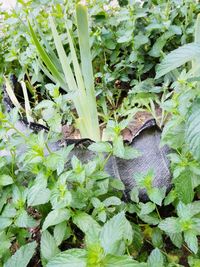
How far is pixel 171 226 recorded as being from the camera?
86 cm

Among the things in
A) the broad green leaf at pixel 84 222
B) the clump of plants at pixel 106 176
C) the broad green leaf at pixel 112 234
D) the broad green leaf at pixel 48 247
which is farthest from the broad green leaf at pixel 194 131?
the broad green leaf at pixel 48 247

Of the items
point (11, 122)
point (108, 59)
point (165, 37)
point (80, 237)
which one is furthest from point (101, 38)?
point (80, 237)

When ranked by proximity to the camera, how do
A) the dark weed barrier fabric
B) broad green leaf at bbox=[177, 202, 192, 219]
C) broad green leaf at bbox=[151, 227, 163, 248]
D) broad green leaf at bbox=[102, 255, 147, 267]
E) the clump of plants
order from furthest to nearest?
the dark weed barrier fabric → broad green leaf at bbox=[151, 227, 163, 248] → broad green leaf at bbox=[177, 202, 192, 219] → the clump of plants → broad green leaf at bbox=[102, 255, 147, 267]

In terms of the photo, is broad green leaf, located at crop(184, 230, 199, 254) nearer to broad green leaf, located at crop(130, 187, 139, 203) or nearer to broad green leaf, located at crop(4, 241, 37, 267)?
broad green leaf, located at crop(130, 187, 139, 203)

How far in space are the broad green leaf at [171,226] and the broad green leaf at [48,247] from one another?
27 cm

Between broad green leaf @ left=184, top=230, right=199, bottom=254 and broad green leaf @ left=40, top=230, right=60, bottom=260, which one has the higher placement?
broad green leaf @ left=40, top=230, right=60, bottom=260

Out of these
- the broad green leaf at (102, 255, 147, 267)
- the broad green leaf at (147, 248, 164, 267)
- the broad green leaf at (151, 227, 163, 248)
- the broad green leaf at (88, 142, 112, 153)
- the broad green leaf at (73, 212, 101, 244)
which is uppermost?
the broad green leaf at (88, 142, 112, 153)

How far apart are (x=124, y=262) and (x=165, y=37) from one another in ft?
2.91

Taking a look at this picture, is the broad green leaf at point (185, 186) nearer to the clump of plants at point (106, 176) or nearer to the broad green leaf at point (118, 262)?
the clump of plants at point (106, 176)

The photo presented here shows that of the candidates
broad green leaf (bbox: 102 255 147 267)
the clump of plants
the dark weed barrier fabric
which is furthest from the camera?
the dark weed barrier fabric

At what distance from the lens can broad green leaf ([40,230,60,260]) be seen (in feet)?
2.76

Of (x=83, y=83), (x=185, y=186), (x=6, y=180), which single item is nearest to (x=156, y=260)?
(x=185, y=186)

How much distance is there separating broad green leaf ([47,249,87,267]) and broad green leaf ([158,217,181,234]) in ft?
0.87

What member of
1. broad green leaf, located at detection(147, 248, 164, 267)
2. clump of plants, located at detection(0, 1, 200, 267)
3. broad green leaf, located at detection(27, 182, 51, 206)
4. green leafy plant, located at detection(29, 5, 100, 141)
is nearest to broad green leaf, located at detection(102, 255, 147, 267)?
clump of plants, located at detection(0, 1, 200, 267)
